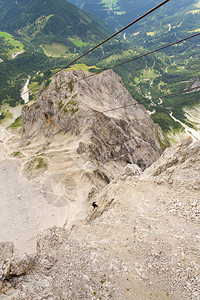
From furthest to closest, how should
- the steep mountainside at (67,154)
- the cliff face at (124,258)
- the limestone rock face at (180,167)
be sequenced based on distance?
the steep mountainside at (67,154)
the limestone rock face at (180,167)
the cliff face at (124,258)

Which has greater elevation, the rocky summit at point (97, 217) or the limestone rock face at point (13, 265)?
the limestone rock face at point (13, 265)

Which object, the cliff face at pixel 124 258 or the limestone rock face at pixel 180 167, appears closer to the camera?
the cliff face at pixel 124 258

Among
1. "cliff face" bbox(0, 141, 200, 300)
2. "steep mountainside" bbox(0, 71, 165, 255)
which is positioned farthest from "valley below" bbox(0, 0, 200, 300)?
"steep mountainside" bbox(0, 71, 165, 255)

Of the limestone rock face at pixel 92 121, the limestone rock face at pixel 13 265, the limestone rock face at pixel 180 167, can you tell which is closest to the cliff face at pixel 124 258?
the limestone rock face at pixel 13 265

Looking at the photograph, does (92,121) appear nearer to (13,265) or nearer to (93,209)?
(93,209)

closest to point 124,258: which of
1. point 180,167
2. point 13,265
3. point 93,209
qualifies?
point 13,265

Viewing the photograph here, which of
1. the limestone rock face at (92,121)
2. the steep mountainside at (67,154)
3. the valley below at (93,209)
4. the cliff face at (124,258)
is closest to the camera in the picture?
the cliff face at (124,258)

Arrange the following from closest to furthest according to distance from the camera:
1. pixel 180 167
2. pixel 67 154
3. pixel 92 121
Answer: pixel 180 167 < pixel 67 154 < pixel 92 121

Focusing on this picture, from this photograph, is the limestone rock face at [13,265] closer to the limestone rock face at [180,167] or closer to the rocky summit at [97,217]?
the rocky summit at [97,217]
